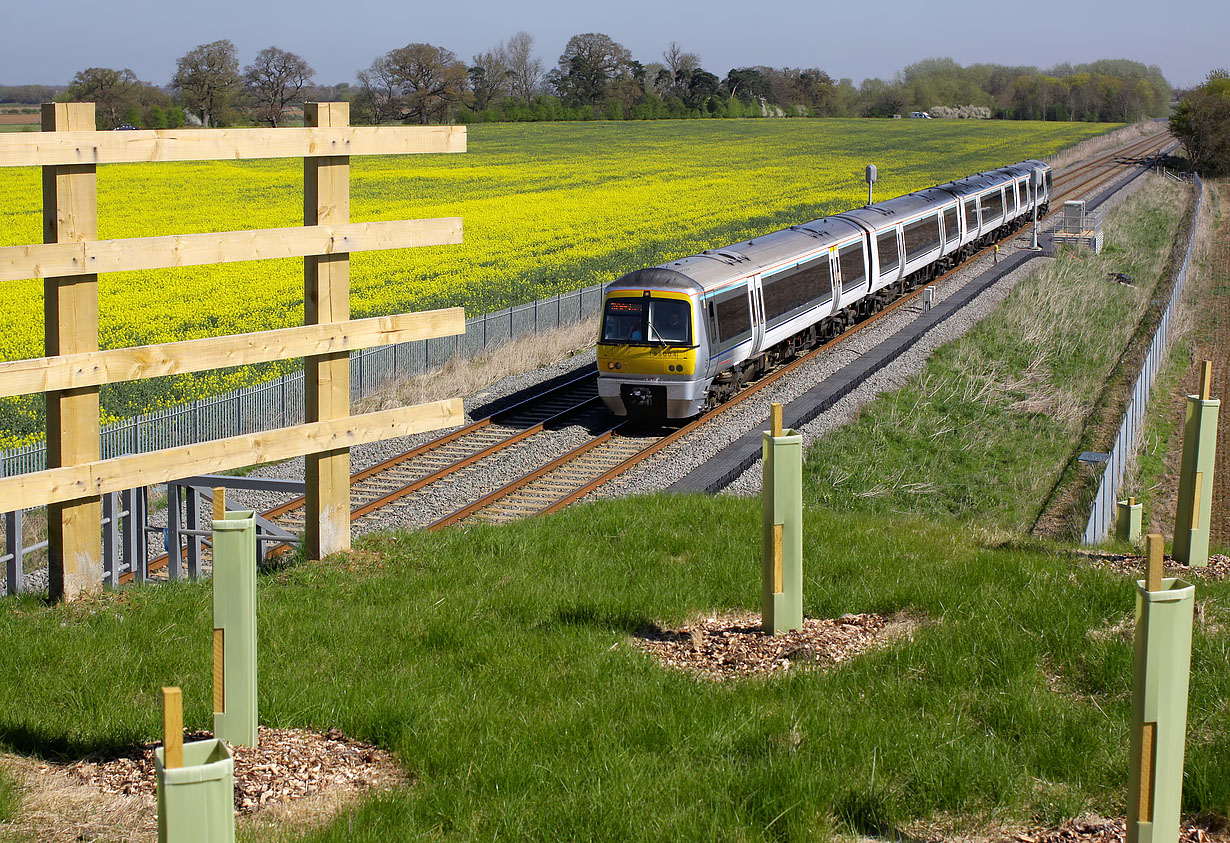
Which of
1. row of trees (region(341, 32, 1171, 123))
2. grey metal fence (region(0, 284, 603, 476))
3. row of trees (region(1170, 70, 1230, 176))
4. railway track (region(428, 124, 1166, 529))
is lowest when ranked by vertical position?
railway track (region(428, 124, 1166, 529))


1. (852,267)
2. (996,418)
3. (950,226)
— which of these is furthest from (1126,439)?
(950,226)

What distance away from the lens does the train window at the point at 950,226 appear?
33.6 m

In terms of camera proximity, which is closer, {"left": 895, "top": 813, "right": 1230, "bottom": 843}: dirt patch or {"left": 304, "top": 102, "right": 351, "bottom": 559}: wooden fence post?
{"left": 895, "top": 813, "right": 1230, "bottom": 843}: dirt patch

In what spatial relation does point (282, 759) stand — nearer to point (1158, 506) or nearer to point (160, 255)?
point (160, 255)

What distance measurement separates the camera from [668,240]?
4378 cm

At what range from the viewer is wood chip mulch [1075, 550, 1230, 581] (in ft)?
24.7

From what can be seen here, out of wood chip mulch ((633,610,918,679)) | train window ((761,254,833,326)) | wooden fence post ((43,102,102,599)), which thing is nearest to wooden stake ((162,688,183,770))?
wood chip mulch ((633,610,918,679))

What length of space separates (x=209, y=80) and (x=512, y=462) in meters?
64.9

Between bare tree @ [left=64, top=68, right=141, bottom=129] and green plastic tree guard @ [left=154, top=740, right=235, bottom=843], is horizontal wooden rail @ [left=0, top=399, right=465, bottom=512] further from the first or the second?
bare tree @ [left=64, top=68, right=141, bottom=129]

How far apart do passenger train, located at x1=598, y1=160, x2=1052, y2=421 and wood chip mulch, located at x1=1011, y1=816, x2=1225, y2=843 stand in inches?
566

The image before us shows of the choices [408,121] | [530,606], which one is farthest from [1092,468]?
[408,121]

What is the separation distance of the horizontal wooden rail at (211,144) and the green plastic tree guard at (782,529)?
2.74m

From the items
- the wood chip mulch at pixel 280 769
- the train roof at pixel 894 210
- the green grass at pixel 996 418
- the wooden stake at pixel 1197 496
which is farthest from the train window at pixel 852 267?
the wood chip mulch at pixel 280 769

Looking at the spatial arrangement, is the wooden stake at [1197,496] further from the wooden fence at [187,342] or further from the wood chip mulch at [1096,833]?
the wooden fence at [187,342]
